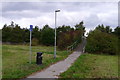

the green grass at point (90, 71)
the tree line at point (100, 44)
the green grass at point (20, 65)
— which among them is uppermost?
the tree line at point (100, 44)

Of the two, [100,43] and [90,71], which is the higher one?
[100,43]

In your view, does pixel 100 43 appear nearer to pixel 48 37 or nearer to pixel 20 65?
pixel 20 65

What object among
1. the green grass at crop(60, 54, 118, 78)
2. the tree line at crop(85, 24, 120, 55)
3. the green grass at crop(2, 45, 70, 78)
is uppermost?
the tree line at crop(85, 24, 120, 55)

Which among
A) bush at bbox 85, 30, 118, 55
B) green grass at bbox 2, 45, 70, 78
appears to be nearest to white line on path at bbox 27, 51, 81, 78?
green grass at bbox 2, 45, 70, 78

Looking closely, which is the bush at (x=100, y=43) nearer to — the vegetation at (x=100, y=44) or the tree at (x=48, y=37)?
the vegetation at (x=100, y=44)

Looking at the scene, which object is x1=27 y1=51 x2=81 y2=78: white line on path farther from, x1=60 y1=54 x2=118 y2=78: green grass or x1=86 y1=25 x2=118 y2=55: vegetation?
x1=86 y1=25 x2=118 y2=55: vegetation

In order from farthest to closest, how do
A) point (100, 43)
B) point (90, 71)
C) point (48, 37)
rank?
point (48, 37), point (100, 43), point (90, 71)

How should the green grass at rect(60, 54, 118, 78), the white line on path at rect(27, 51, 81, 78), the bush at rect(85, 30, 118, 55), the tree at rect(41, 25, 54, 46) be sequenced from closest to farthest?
the white line on path at rect(27, 51, 81, 78) < the green grass at rect(60, 54, 118, 78) < the bush at rect(85, 30, 118, 55) < the tree at rect(41, 25, 54, 46)

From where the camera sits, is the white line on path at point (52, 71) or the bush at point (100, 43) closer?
the white line on path at point (52, 71)

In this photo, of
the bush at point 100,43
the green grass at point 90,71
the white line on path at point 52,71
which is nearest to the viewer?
the white line on path at point 52,71

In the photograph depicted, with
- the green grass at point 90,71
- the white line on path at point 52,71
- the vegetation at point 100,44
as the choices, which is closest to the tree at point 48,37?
the vegetation at point 100,44

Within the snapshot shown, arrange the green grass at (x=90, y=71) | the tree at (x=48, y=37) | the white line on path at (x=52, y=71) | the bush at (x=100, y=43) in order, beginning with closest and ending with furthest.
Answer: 1. the white line on path at (x=52, y=71)
2. the green grass at (x=90, y=71)
3. the bush at (x=100, y=43)
4. the tree at (x=48, y=37)

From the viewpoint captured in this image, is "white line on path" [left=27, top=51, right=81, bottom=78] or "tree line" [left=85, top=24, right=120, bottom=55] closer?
"white line on path" [left=27, top=51, right=81, bottom=78]

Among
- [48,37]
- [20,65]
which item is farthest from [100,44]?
[48,37]
